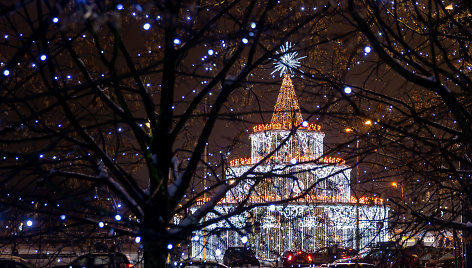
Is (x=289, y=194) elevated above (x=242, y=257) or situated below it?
above

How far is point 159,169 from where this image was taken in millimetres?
5898

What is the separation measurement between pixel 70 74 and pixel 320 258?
24.5 metres

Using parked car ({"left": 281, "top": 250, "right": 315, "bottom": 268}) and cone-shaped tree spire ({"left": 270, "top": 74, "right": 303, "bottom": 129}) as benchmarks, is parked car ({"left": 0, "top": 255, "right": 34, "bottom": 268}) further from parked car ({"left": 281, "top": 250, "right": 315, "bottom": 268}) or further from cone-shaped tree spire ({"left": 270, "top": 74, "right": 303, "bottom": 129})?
parked car ({"left": 281, "top": 250, "right": 315, "bottom": 268})

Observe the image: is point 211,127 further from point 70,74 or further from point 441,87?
point 70,74

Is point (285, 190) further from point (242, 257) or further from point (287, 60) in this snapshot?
point (287, 60)

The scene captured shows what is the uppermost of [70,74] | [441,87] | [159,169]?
[70,74]

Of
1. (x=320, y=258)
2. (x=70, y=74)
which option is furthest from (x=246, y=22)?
(x=320, y=258)

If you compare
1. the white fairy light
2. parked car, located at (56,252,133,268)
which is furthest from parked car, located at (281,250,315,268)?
the white fairy light

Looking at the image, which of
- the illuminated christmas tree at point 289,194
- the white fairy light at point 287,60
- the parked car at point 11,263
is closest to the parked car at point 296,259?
the illuminated christmas tree at point 289,194

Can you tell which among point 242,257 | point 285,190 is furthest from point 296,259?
point 285,190

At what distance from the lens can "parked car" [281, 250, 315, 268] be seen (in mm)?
25203

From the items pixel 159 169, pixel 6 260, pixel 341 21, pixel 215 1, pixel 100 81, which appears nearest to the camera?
pixel 100 81

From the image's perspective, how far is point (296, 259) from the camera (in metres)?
25.5

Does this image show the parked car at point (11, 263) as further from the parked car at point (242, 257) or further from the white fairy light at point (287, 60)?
the white fairy light at point (287, 60)
